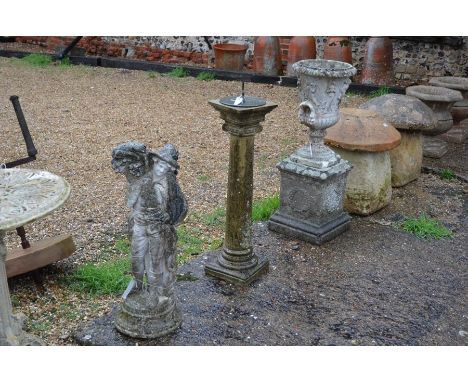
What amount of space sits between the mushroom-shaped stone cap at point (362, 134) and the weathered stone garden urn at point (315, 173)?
1.18 ft

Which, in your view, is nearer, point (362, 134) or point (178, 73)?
point (362, 134)

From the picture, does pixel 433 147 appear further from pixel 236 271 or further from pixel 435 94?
pixel 236 271

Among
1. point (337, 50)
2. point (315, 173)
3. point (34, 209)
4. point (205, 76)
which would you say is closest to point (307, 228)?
point (315, 173)

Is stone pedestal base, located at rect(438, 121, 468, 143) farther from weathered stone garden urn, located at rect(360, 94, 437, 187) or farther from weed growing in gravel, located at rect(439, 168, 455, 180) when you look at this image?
weathered stone garden urn, located at rect(360, 94, 437, 187)

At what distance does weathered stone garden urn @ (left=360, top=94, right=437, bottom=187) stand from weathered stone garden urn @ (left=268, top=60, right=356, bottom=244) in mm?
1505

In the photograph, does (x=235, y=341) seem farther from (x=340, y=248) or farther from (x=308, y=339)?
(x=340, y=248)

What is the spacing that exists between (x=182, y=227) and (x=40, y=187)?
2.57 meters

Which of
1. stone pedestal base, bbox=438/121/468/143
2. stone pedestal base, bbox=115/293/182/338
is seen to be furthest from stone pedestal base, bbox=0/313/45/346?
stone pedestal base, bbox=438/121/468/143

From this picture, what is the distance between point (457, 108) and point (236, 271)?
551 centimetres

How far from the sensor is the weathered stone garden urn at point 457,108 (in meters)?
9.03

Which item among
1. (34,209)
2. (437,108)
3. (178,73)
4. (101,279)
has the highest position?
(34,209)

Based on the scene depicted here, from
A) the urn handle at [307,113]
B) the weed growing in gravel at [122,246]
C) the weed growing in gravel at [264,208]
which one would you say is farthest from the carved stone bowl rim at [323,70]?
the weed growing in gravel at [122,246]

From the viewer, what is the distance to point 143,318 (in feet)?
14.1

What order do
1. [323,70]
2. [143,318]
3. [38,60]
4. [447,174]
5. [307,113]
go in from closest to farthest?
[143,318], [323,70], [307,113], [447,174], [38,60]
